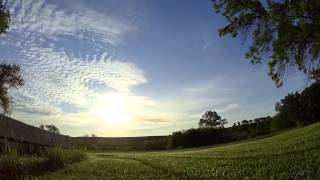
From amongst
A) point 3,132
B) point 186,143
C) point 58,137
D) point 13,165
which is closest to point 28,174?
point 13,165

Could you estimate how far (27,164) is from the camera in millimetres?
14562

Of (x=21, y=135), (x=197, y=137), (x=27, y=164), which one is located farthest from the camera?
(x=197, y=137)

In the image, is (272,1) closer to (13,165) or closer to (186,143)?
(13,165)

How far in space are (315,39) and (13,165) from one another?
15.7 meters

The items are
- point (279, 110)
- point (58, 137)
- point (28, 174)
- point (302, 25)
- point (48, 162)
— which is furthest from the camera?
point (279, 110)

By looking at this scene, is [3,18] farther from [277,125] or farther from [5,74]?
[277,125]

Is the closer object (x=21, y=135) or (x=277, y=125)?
(x=21, y=135)

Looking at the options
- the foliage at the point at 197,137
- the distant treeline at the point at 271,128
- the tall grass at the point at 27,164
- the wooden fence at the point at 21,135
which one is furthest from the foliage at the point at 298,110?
the tall grass at the point at 27,164

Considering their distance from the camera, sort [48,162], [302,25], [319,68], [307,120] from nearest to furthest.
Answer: [48,162] < [302,25] < [319,68] < [307,120]

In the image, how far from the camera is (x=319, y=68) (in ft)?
83.7

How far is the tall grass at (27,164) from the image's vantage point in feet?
43.5

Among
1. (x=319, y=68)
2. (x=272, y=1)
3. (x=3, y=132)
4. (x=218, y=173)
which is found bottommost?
(x=218, y=173)

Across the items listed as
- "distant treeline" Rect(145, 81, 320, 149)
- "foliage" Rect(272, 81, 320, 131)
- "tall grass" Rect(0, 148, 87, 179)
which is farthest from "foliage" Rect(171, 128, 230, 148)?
"tall grass" Rect(0, 148, 87, 179)

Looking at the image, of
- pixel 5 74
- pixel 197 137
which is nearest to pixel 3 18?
pixel 5 74
